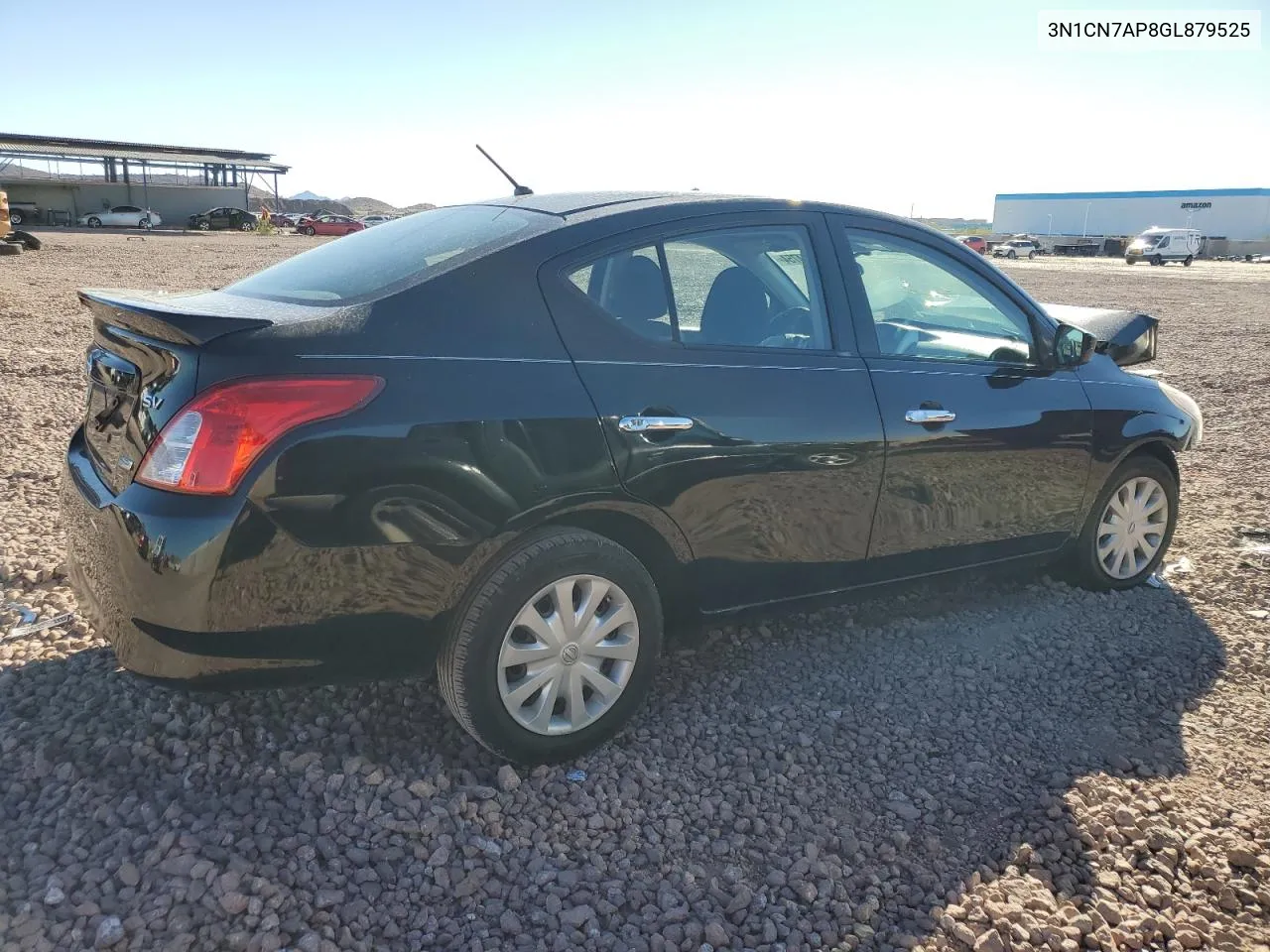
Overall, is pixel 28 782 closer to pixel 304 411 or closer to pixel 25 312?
pixel 304 411

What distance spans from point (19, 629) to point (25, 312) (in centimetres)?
1107

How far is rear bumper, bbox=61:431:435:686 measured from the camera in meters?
2.41

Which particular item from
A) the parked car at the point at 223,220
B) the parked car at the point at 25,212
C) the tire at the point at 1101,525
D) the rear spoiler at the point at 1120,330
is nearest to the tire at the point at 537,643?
the tire at the point at 1101,525

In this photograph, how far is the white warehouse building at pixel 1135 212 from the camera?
241 feet

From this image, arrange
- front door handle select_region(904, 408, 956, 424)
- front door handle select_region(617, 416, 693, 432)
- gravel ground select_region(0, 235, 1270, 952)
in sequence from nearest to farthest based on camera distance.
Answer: gravel ground select_region(0, 235, 1270, 952) < front door handle select_region(617, 416, 693, 432) < front door handle select_region(904, 408, 956, 424)

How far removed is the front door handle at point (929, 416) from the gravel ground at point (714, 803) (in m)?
0.71

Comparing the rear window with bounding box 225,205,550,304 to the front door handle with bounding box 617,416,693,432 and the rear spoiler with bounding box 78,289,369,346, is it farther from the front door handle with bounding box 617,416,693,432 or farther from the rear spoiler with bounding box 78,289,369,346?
the front door handle with bounding box 617,416,693,432

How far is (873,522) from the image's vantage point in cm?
351

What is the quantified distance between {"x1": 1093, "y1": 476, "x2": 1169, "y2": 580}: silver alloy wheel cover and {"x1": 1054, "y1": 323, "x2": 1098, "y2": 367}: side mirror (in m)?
0.72

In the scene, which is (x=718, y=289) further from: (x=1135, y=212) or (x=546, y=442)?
(x=1135, y=212)

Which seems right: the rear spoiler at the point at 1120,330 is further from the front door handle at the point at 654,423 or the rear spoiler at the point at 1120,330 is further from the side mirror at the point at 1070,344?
the front door handle at the point at 654,423

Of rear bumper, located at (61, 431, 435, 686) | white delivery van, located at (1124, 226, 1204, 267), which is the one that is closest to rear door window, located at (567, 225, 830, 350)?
→ rear bumper, located at (61, 431, 435, 686)

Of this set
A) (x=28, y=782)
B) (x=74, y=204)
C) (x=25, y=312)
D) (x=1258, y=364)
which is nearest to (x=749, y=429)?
(x=28, y=782)

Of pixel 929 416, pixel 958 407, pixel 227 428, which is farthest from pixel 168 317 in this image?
pixel 958 407
